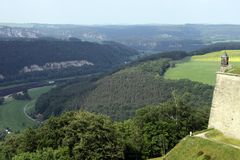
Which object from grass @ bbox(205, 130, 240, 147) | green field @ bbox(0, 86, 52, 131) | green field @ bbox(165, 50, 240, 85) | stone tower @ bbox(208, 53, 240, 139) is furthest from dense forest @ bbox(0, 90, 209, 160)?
green field @ bbox(0, 86, 52, 131)

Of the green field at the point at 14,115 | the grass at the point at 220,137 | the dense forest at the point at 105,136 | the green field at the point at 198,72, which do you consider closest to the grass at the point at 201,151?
the grass at the point at 220,137

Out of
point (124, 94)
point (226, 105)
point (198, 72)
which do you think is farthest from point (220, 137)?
point (198, 72)

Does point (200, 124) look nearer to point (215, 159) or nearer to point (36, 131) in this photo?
point (215, 159)

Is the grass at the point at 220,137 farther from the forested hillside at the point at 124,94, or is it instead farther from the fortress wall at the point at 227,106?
the forested hillside at the point at 124,94

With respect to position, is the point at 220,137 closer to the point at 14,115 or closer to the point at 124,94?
the point at 124,94

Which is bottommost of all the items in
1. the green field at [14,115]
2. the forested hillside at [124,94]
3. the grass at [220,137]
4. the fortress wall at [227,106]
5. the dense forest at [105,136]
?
the green field at [14,115]

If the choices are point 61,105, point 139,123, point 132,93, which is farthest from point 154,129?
point 61,105
